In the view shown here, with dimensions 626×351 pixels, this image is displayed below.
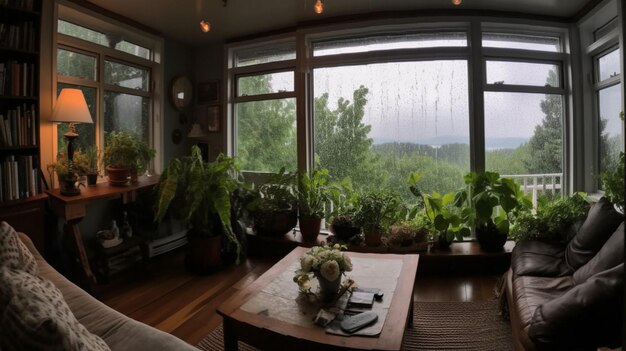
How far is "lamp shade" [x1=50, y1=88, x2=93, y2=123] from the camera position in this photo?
2.60 m

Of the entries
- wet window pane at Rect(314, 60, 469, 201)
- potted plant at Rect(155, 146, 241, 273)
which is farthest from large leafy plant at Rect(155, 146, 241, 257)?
wet window pane at Rect(314, 60, 469, 201)

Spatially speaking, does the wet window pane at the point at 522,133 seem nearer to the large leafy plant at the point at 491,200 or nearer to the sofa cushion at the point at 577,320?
the large leafy plant at the point at 491,200

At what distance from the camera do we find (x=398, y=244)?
10.2 ft

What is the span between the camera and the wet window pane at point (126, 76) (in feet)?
11.3

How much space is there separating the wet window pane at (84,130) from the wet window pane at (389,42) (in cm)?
241

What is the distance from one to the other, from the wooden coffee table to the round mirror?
2.87m

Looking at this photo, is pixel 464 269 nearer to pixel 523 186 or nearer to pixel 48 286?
pixel 523 186

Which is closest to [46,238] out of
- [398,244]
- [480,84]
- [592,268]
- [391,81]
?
[398,244]

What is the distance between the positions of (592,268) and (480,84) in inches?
82.5

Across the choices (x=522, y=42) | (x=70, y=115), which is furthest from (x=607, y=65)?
(x=70, y=115)

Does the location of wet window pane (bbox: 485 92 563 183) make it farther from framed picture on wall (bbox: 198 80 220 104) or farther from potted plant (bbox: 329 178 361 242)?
framed picture on wall (bbox: 198 80 220 104)

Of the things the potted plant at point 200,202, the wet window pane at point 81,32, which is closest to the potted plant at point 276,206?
the potted plant at point 200,202

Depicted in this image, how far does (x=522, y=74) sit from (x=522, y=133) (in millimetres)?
640

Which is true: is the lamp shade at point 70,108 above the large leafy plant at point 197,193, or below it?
above
